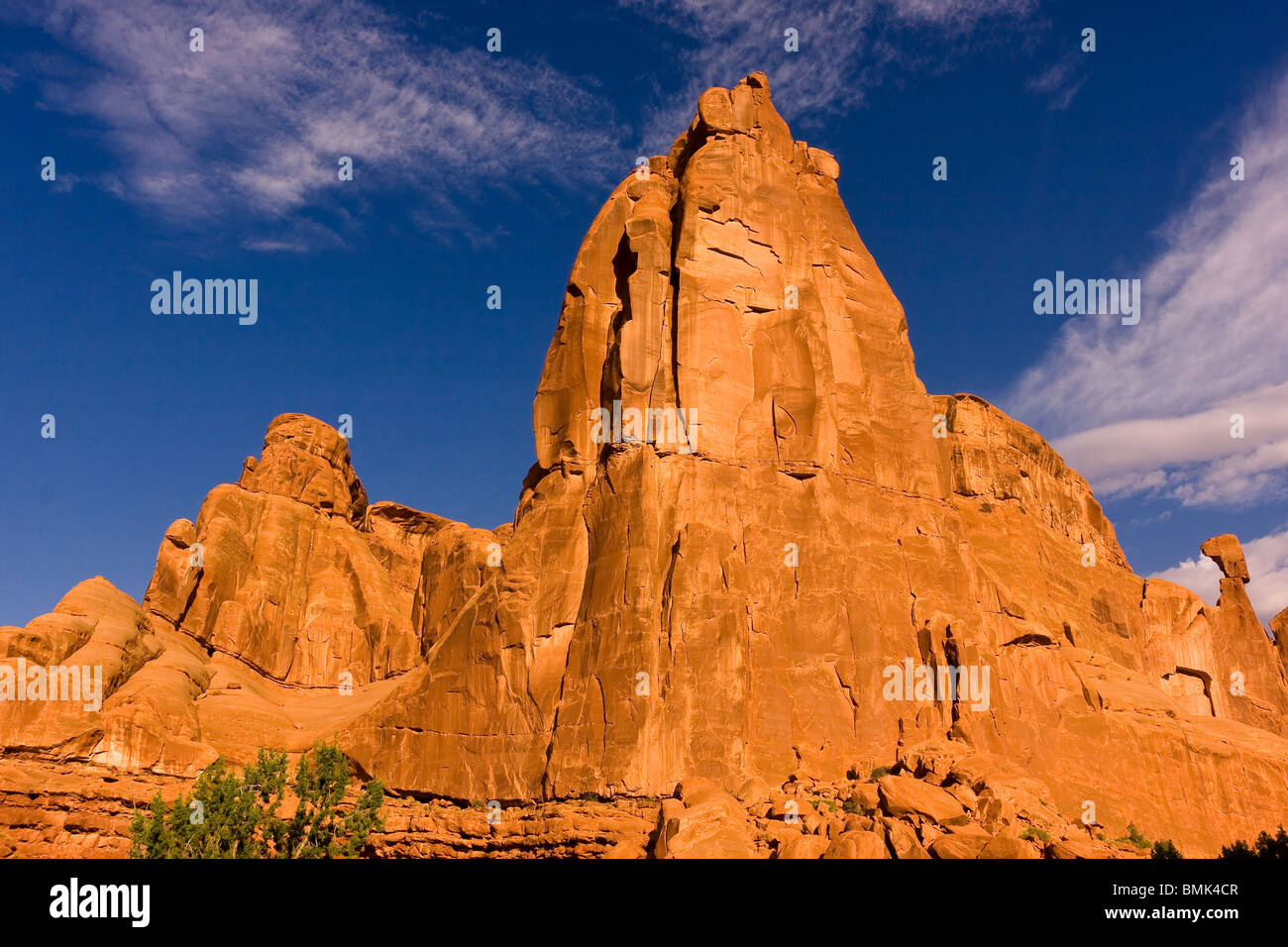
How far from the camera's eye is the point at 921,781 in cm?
4681

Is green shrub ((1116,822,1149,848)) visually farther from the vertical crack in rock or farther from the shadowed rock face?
the vertical crack in rock

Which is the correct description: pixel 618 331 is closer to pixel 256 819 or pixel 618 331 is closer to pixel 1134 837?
pixel 256 819

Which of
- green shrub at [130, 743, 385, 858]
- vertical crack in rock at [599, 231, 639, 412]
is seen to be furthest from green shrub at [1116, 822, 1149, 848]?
green shrub at [130, 743, 385, 858]

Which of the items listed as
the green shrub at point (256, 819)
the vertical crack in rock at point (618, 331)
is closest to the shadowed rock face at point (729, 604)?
the vertical crack in rock at point (618, 331)

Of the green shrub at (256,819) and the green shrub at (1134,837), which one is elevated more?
the green shrub at (256,819)

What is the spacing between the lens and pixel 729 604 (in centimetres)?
5303

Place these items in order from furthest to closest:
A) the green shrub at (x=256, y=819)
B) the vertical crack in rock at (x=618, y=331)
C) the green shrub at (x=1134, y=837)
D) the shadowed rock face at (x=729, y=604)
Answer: the vertical crack in rock at (x=618, y=331), the shadowed rock face at (x=729, y=604), the green shrub at (x=1134, y=837), the green shrub at (x=256, y=819)

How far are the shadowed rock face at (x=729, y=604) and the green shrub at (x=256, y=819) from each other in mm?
6124

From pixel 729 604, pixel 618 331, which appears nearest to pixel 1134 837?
pixel 729 604

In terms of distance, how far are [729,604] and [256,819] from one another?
69.5ft

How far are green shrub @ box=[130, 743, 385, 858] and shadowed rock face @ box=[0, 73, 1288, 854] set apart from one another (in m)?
6.12

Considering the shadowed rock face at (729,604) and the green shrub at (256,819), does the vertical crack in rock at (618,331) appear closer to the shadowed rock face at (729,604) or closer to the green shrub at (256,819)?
the shadowed rock face at (729,604)

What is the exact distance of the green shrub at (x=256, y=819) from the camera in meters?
47.9
